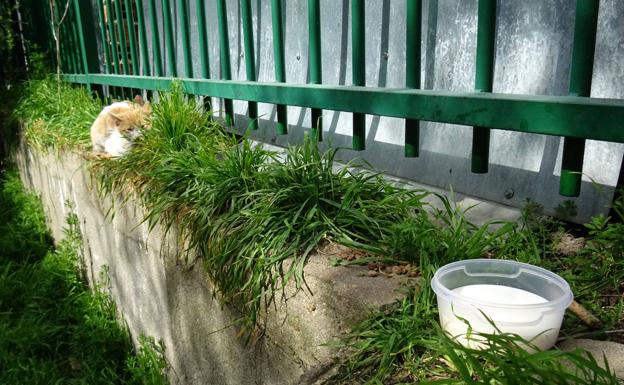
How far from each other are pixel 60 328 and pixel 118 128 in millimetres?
1380

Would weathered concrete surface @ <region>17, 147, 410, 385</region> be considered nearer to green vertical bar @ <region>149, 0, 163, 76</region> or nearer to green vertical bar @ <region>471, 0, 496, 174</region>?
green vertical bar @ <region>471, 0, 496, 174</region>

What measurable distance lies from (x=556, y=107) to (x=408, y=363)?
746 mm

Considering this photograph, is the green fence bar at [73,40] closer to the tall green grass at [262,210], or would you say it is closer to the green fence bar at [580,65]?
the tall green grass at [262,210]

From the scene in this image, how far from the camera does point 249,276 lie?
1.71 m

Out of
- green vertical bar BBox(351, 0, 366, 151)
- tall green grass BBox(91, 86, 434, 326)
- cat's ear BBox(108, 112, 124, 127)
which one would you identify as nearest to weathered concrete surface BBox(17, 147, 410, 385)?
tall green grass BBox(91, 86, 434, 326)

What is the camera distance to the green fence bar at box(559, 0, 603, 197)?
1384mm

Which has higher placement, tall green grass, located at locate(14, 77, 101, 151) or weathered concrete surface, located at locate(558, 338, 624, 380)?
tall green grass, located at locate(14, 77, 101, 151)

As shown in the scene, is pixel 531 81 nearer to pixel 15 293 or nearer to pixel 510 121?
pixel 510 121

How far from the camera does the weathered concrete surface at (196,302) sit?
1470mm

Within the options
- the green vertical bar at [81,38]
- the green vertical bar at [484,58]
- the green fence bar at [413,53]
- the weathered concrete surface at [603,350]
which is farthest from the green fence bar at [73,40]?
the weathered concrete surface at [603,350]

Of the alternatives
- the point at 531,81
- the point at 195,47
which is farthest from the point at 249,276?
the point at 195,47

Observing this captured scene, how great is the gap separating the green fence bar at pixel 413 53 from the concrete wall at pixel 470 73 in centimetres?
29

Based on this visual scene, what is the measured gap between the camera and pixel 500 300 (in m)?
1.32

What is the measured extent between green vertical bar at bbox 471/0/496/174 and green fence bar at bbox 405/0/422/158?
0.77 feet
